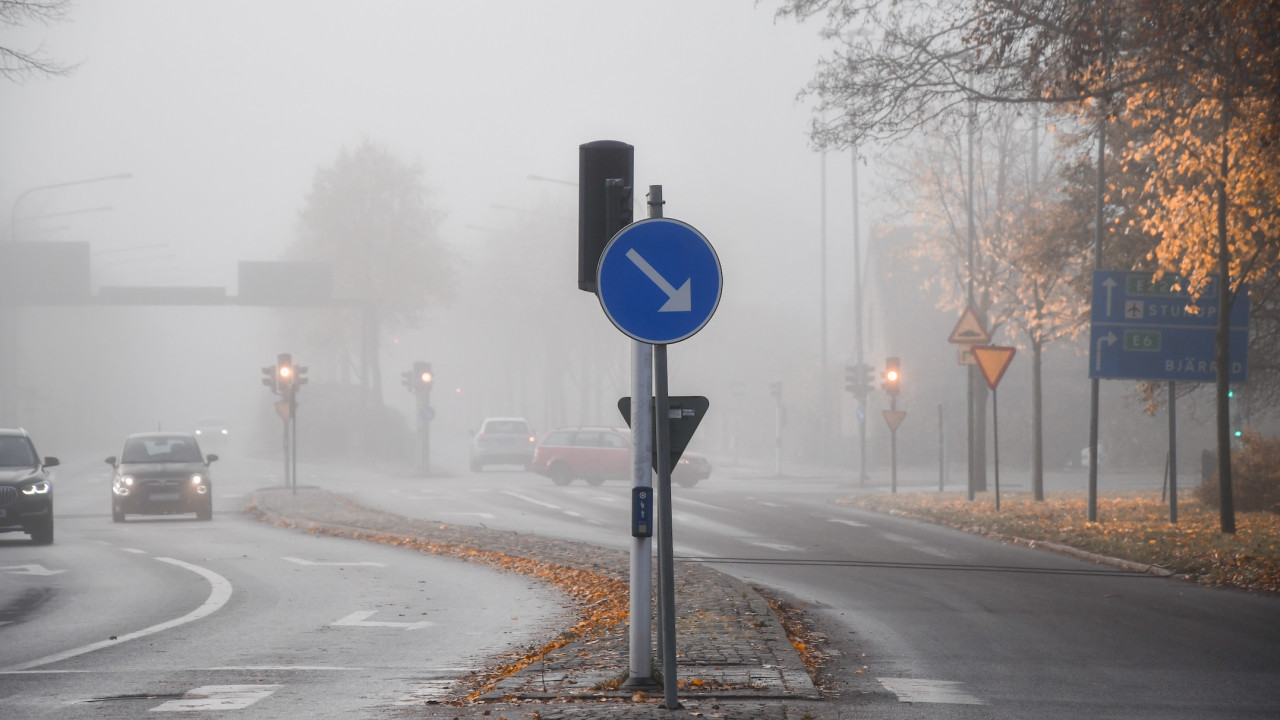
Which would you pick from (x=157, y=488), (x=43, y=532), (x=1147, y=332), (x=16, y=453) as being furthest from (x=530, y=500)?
(x=1147, y=332)

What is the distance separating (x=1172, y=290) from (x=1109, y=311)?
3.27 feet

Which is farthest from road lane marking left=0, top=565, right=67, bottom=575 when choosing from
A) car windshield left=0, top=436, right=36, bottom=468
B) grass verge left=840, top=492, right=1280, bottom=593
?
grass verge left=840, top=492, right=1280, bottom=593

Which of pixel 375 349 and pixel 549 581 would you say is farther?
pixel 375 349

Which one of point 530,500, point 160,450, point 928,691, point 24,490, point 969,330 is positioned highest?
point 969,330

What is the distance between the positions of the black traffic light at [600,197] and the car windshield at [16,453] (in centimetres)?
1595

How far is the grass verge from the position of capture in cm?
1506

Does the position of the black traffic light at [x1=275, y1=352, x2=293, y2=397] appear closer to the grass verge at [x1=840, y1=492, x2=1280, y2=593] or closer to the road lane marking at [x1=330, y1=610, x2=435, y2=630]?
the grass verge at [x1=840, y1=492, x2=1280, y2=593]

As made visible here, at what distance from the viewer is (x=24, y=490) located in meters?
20.2

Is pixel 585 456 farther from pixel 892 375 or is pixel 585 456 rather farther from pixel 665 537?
pixel 665 537

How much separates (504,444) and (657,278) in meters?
44.4

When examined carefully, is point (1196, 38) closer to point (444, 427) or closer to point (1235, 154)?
point (1235, 154)

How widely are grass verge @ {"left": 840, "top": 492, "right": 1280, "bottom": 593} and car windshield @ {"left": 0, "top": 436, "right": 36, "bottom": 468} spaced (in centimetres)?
1474

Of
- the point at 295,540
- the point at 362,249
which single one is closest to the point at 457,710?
the point at 295,540

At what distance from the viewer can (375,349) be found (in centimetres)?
6544
